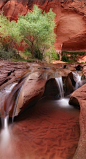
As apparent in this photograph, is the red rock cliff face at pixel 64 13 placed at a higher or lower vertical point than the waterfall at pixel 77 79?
higher

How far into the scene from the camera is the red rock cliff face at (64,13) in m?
15.6

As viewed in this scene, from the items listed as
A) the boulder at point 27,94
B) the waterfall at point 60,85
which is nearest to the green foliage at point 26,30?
the waterfall at point 60,85

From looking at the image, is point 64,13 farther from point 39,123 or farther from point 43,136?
point 43,136

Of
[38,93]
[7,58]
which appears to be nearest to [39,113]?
[38,93]

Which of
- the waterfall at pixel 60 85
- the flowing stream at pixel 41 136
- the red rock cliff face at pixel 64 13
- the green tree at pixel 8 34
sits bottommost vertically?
the flowing stream at pixel 41 136

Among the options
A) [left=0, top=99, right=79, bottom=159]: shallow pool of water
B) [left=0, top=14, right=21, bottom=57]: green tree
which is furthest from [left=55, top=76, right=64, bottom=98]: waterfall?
[left=0, top=14, right=21, bottom=57]: green tree

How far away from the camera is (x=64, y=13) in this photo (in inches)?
663

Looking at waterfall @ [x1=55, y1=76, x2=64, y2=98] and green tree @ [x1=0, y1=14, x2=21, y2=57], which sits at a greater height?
green tree @ [x1=0, y1=14, x2=21, y2=57]

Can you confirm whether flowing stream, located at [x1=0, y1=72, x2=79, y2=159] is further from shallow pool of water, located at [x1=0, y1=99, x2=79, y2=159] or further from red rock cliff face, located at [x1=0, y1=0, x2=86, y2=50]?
red rock cliff face, located at [x1=0, y1=0, x2=86, y2=50]

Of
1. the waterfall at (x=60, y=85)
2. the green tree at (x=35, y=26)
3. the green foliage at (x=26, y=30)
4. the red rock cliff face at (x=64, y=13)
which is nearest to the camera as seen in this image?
the waterfall at (x=60, y=85)

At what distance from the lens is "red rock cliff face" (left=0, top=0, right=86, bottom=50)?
51.2ft

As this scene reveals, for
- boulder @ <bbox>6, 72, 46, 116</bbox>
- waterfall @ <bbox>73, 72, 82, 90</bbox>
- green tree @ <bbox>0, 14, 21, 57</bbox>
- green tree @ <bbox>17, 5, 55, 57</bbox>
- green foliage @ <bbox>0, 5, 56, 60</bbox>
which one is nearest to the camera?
boulder @ <bbox>6, 72, 46, 116</bbox>

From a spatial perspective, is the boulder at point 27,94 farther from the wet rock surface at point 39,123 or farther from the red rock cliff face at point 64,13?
the red rock cliff face at point 64,13

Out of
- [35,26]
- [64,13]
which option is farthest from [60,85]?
Result: [64,13]
